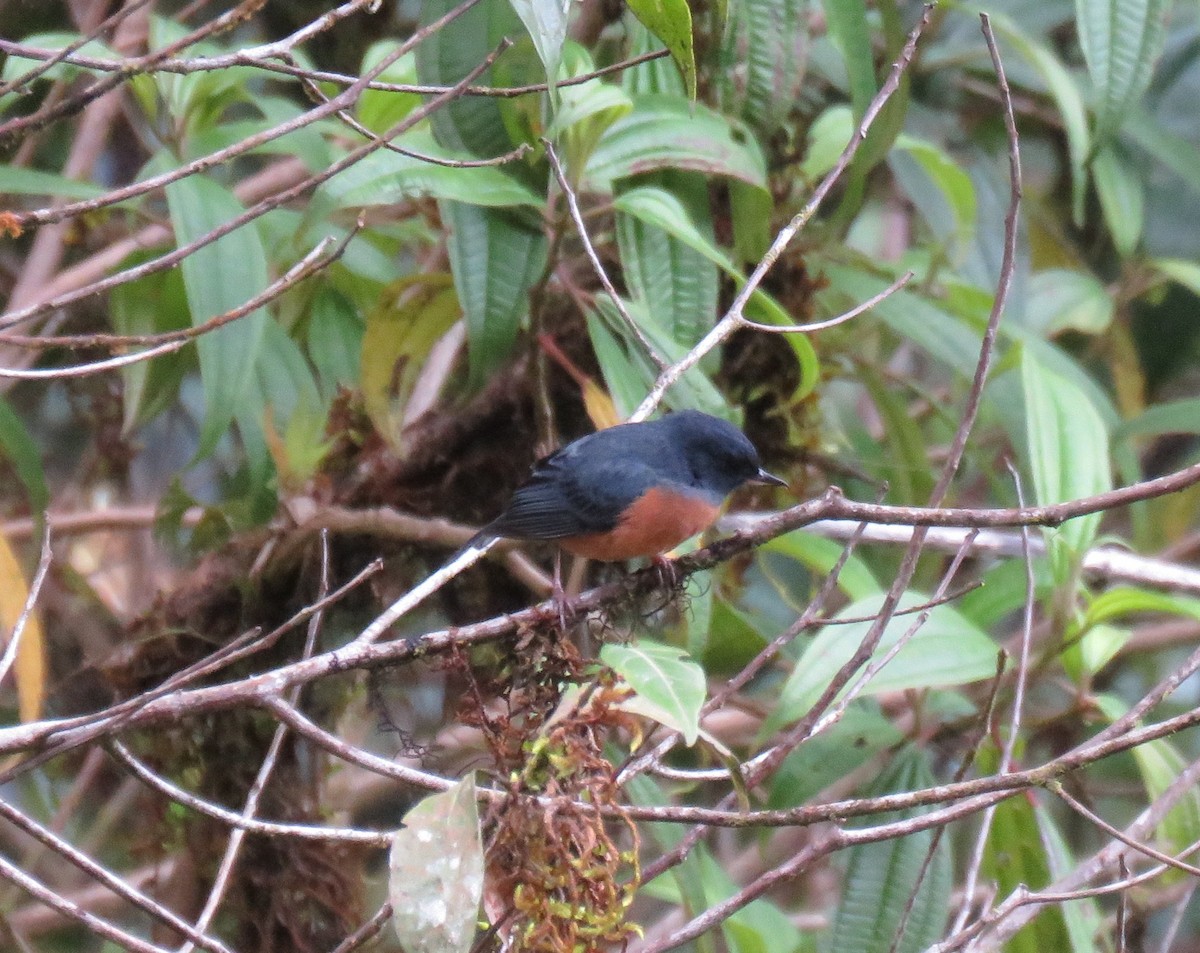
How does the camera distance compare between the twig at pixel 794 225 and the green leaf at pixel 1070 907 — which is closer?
the twig at pixel 794 225

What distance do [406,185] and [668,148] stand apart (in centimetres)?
71

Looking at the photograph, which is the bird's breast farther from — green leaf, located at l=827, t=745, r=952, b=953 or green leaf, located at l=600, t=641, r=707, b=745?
green leaf, located at l=600, t=641, r=707, b=745

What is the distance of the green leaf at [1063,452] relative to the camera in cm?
324

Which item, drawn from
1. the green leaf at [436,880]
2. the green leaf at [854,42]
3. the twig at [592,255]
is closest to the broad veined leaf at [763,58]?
the green leaf at [854,42]

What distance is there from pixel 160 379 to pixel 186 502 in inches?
14.3

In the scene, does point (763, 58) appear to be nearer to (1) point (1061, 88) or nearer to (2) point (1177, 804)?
(1) point (1061, 88)

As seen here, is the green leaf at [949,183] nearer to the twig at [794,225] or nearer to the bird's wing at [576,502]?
the twig at [794,225]

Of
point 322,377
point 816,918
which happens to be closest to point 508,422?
point 322,377

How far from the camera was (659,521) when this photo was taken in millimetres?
3266

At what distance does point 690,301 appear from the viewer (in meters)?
3.46

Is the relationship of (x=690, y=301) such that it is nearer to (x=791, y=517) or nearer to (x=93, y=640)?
(x=791, y=517)

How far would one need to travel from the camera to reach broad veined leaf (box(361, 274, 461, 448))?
347 cm

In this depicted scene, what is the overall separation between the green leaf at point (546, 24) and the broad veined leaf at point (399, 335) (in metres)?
1.50

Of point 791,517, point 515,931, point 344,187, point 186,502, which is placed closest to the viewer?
point 791,517
